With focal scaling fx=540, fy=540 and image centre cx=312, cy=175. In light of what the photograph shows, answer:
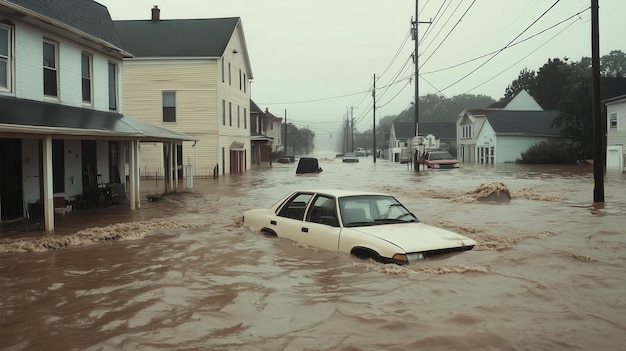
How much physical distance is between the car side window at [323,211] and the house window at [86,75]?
38.3 ft

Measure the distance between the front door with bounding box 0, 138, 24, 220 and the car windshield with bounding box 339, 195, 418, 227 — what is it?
32.2 feet

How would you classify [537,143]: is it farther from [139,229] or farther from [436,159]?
[139,229]

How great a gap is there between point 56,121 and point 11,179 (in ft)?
8.25

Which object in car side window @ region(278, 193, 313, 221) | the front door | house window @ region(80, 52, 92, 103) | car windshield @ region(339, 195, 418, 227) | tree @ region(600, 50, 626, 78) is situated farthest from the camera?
tree @ region(600, 50, 626, 78)

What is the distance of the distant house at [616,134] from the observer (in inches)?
1401

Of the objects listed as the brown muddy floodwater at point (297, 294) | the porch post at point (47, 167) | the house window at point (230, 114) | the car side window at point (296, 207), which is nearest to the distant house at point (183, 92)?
the house window at point (230, 114)

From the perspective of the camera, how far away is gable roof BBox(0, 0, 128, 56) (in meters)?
13.4

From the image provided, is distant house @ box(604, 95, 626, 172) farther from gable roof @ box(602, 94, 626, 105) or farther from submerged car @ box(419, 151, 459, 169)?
submerged car @ box(419, 151, 459, 169)

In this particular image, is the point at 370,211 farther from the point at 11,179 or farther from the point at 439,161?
the point at 439,161

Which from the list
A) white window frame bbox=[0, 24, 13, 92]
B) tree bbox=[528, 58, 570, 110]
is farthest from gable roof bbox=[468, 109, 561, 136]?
white window frame bbox=[0, 24, 13, 92]

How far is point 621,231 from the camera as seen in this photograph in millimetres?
11625

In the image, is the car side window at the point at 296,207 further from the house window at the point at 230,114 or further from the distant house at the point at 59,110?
the house window at the point at 230,114

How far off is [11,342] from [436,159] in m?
43.5

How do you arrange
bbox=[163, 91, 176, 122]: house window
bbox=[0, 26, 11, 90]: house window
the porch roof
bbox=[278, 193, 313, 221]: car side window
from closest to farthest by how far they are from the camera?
bbox=[278, 193, 313, 221]: car side window → the porch roof → bbox=[0, 26, 11, 90]: house window → bbox=[163, 91, 176, 122]: house window
